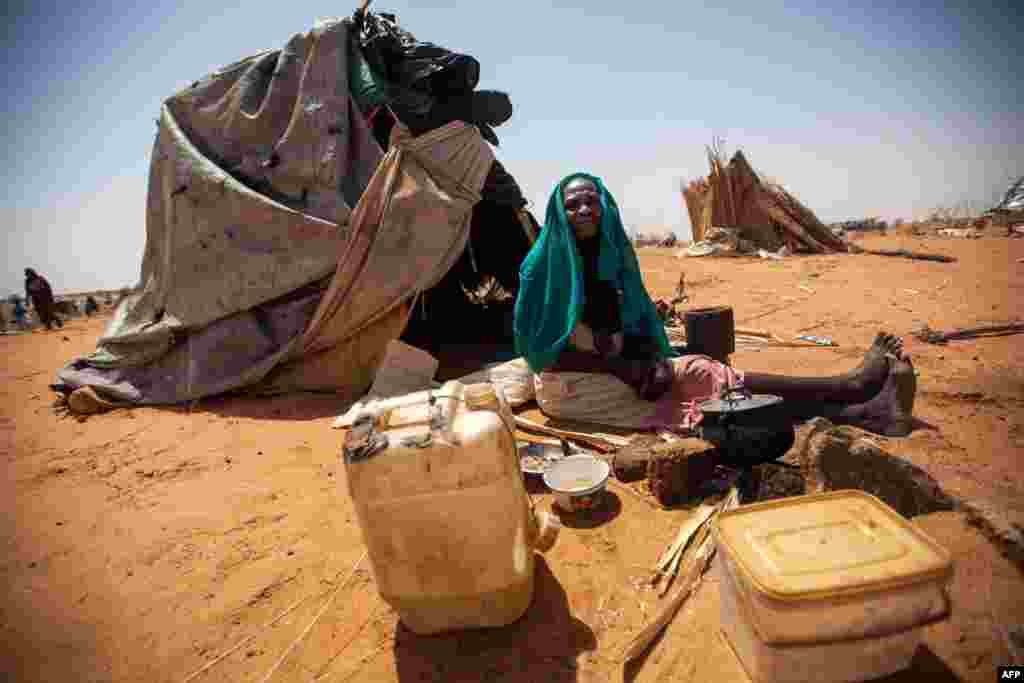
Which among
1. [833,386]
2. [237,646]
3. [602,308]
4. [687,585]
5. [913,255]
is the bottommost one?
[237,646]

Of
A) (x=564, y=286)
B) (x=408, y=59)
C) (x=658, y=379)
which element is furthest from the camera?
(x=408, y=59)

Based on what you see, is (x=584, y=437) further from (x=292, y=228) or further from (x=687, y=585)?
(x=292, y=228)

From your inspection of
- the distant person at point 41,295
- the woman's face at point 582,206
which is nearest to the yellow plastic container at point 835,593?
the woman's face at point 582,206

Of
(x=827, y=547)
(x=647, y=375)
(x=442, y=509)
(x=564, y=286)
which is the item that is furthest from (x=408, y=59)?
(x=827, y=547)

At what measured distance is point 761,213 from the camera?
40.2 feet

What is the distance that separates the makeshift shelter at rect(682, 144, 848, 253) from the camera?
1203cm

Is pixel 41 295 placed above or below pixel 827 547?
above

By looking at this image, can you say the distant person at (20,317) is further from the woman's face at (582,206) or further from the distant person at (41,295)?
the woman's face at (582,206)

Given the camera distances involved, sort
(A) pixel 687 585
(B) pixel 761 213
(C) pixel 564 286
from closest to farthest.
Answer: (A) pixel 687 585, (C) pixel 564 286, (B) pixel 761 213

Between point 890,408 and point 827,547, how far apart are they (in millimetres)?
2044

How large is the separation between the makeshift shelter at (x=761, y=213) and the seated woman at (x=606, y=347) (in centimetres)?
1037

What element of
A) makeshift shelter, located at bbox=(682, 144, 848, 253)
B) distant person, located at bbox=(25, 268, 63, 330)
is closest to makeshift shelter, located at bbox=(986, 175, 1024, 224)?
makeshift shelter, located at bbox=(682, 144, 848, 253)

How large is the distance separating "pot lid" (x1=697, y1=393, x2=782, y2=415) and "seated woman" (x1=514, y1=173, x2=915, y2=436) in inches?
17.4

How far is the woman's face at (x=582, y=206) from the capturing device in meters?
3.19
